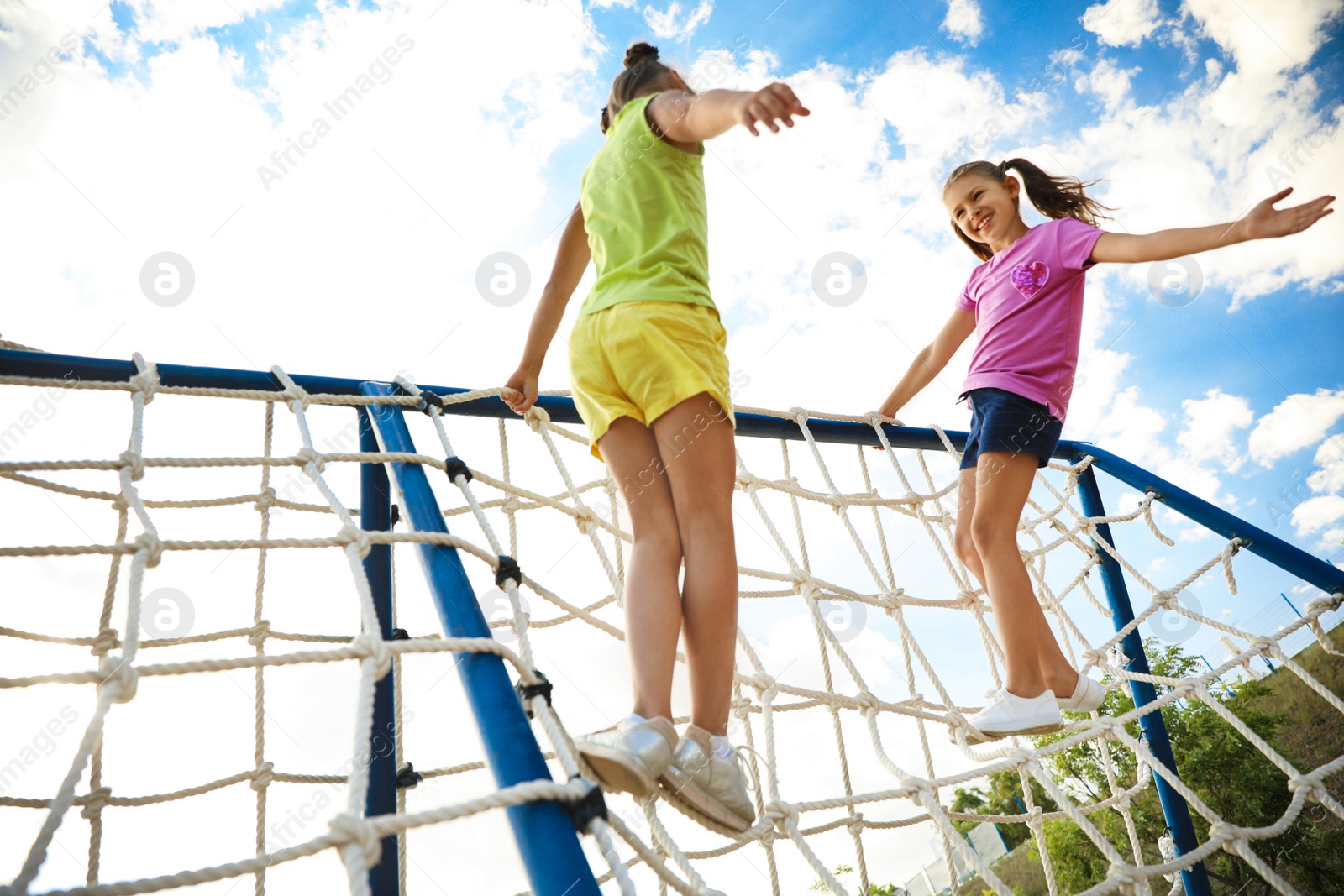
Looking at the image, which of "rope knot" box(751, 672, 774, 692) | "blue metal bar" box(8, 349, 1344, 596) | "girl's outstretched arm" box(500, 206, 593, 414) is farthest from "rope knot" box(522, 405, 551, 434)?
"rope knot" box(751, 672, 774, 692)

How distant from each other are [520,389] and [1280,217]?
47.9 inches

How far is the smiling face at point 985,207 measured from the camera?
1.73 m

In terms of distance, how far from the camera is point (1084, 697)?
4.74 ft

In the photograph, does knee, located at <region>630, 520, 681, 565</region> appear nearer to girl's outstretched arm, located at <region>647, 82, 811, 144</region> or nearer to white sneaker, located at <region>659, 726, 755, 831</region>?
white sneaker, located at <region>659, 726, 755, 831</region>

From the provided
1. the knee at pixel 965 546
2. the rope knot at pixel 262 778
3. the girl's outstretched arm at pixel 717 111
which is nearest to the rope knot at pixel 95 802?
the rope knot at pixel 262 778

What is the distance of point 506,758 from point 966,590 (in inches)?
53.5

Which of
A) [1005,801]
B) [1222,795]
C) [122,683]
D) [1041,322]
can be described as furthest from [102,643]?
[1005,801]

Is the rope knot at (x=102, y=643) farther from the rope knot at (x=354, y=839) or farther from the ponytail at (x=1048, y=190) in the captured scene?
the ponytail at (x=1048, y=190)

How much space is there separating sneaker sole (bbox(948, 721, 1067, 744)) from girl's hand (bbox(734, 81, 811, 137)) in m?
1.00

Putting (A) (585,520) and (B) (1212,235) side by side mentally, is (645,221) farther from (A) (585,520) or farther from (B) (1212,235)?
(B) (1212,235)

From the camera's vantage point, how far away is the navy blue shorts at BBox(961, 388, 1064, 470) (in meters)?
1.47

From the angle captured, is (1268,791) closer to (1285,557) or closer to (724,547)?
(1285,557)

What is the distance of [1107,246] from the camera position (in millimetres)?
1459

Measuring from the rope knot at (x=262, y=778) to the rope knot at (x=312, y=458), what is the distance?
46 cm
